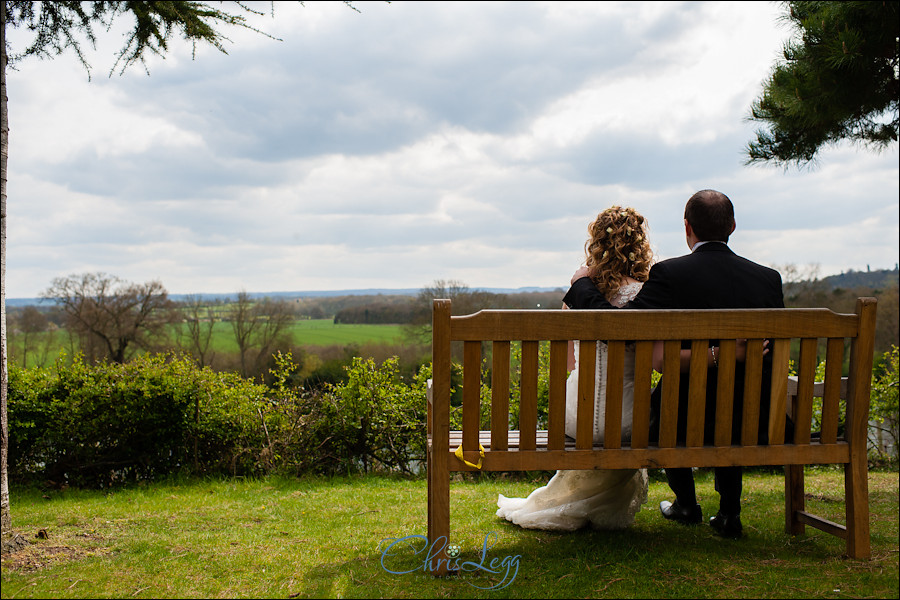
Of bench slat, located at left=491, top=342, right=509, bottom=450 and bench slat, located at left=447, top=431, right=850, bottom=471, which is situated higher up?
bench slat, located at left=491, top=342, right=509, bottom=450

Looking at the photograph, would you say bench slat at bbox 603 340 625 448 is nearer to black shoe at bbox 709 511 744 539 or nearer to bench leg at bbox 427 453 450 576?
bench leg at bbox 427 453 450 576

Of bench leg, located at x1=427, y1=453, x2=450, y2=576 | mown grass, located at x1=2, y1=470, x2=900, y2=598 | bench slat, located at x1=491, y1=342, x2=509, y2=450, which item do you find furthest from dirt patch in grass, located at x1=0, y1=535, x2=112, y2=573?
bench slat, located at x1=491, y1=342, x2=509, y2=450

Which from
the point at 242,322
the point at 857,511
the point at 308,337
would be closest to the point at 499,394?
the point at 857,511

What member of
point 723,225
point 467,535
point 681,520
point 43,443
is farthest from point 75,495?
point 723,225

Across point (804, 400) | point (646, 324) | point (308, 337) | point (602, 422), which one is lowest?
point (308, 337)

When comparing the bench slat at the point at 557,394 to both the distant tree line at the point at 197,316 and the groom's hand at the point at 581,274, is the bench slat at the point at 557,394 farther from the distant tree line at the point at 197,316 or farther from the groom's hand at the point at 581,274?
the distant tree line at the point at 197,316

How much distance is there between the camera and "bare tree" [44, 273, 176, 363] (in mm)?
27000

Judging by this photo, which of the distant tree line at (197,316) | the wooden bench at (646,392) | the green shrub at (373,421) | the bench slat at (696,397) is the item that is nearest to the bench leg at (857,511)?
the wooden bench at (646,392)

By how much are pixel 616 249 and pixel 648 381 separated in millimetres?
769

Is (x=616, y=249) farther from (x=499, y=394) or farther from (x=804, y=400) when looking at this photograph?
(x=804, y=400)

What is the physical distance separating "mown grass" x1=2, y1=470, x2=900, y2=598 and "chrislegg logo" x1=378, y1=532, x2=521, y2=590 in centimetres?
2

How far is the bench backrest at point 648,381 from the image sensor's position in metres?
3.01

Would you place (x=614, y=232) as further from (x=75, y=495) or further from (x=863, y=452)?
(x=75, y=495)

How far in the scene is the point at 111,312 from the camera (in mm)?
27516
